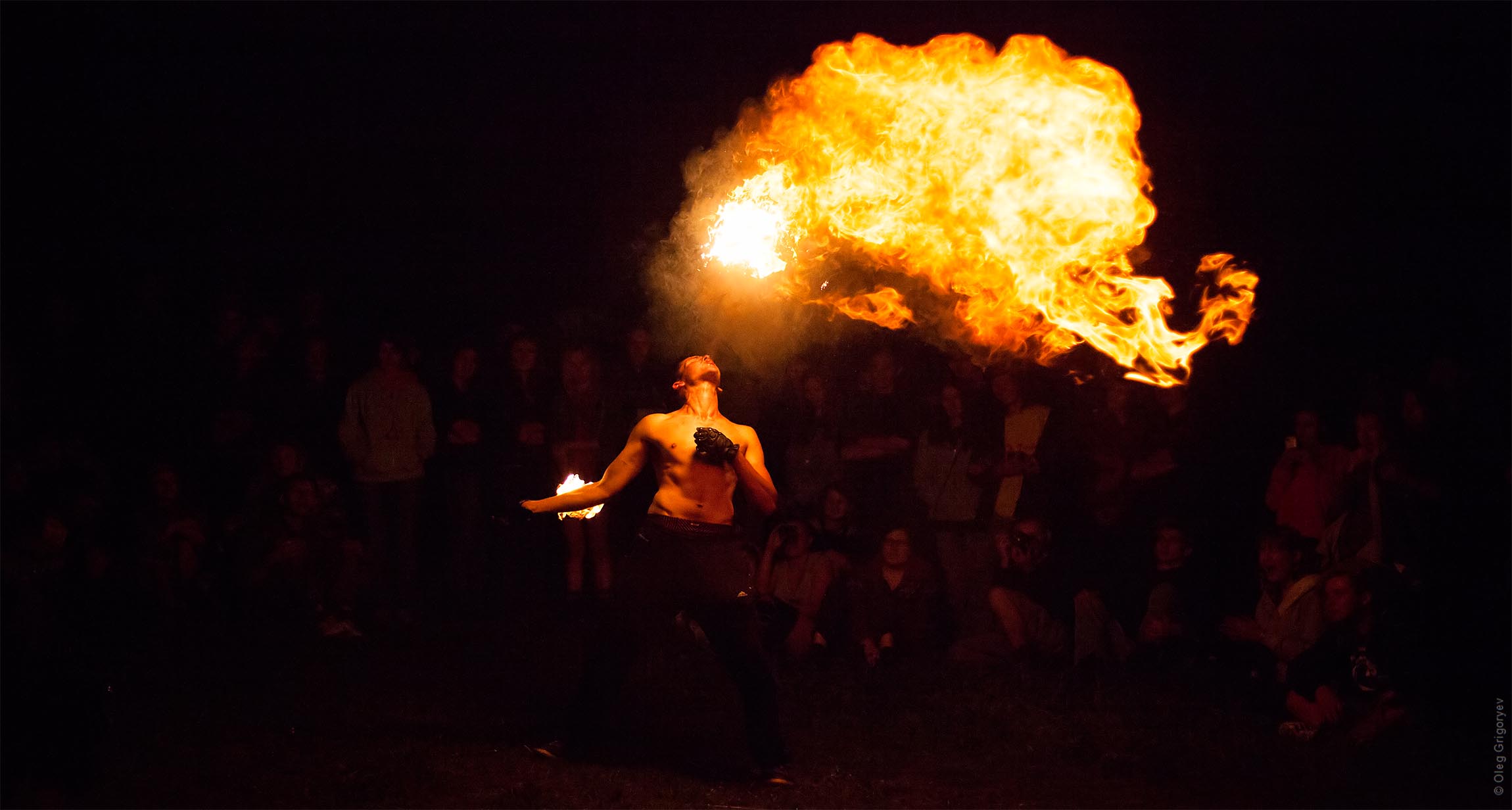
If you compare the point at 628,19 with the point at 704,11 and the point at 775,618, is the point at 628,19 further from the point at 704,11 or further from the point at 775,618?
the point at 775,618

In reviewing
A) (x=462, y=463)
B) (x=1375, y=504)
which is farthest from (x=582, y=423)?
(x=1375, y=504)

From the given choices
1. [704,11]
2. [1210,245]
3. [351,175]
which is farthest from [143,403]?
[1210,245]

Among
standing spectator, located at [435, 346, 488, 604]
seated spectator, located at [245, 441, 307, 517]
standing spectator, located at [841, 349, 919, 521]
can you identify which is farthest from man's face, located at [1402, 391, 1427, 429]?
seated spectator, located at [245, 441, 307, 517]

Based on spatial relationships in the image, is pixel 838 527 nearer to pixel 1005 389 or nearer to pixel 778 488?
pixel 778 488

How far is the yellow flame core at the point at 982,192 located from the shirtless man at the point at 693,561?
5.42 ft

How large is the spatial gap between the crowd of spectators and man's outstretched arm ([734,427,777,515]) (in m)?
2.32

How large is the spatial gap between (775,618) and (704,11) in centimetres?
527

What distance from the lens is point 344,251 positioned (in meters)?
10.4

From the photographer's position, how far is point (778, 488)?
895cm

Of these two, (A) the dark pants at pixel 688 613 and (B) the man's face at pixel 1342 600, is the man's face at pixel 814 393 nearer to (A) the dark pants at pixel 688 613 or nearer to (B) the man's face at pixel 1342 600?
(A) the dark pants at pixel 688 613

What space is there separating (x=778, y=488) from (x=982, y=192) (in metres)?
2.63

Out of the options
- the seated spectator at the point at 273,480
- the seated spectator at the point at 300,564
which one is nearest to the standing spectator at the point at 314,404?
the seated spectator at the point at 273,480

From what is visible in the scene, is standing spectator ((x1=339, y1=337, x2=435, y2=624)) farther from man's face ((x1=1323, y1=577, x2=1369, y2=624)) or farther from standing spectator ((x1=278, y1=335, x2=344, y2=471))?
man's face ((x1=1323, y1=577, x2=1369, y2=624))

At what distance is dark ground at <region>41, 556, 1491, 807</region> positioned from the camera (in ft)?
18.9
